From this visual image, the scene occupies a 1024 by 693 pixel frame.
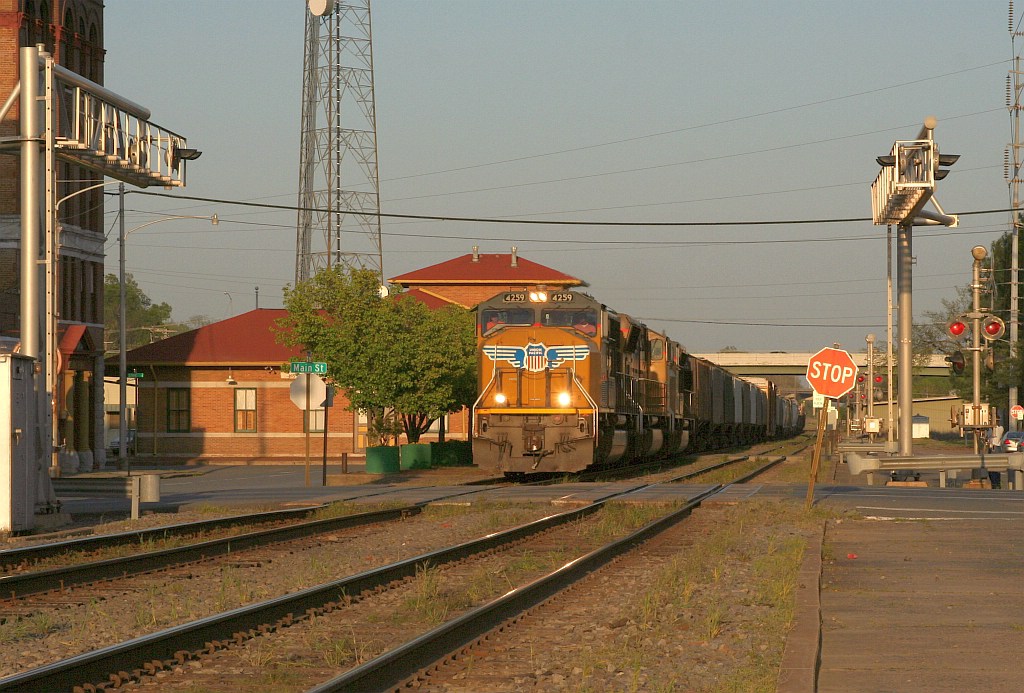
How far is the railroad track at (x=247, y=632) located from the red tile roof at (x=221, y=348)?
39564mm

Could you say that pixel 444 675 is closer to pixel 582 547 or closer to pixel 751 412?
pixel 582 547

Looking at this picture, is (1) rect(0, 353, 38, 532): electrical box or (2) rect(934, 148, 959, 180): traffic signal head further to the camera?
(2) rect(934, 148, 959, 180): traffic signal head

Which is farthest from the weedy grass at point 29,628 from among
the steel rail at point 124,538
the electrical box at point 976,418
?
the electrical box at point 976,418

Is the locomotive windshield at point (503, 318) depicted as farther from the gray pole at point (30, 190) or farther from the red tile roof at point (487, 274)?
the red tile roof at point (487, 274)

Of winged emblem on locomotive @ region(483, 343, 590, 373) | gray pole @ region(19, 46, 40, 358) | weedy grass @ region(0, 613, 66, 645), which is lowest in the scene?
weedy grass @ region(0, 613, 66, 645)

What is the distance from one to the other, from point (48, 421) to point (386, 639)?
11031 mm

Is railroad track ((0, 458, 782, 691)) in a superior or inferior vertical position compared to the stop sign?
inferior

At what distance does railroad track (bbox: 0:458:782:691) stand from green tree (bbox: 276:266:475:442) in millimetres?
23491

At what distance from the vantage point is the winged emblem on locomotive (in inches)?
1069

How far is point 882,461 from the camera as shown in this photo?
89.9 feet

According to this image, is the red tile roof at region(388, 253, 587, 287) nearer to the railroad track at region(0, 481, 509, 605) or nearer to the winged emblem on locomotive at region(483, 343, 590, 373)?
the winged emblem on locomotive at region(483, 343, 590, 373)

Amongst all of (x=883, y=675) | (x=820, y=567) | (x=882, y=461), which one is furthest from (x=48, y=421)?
(x=882, y=461)

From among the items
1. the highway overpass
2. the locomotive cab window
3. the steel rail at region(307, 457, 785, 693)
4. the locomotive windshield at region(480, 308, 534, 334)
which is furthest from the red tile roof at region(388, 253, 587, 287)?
the steel rail at region(307, 457, 785, 693)

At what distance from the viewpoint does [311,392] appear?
90.9ft
